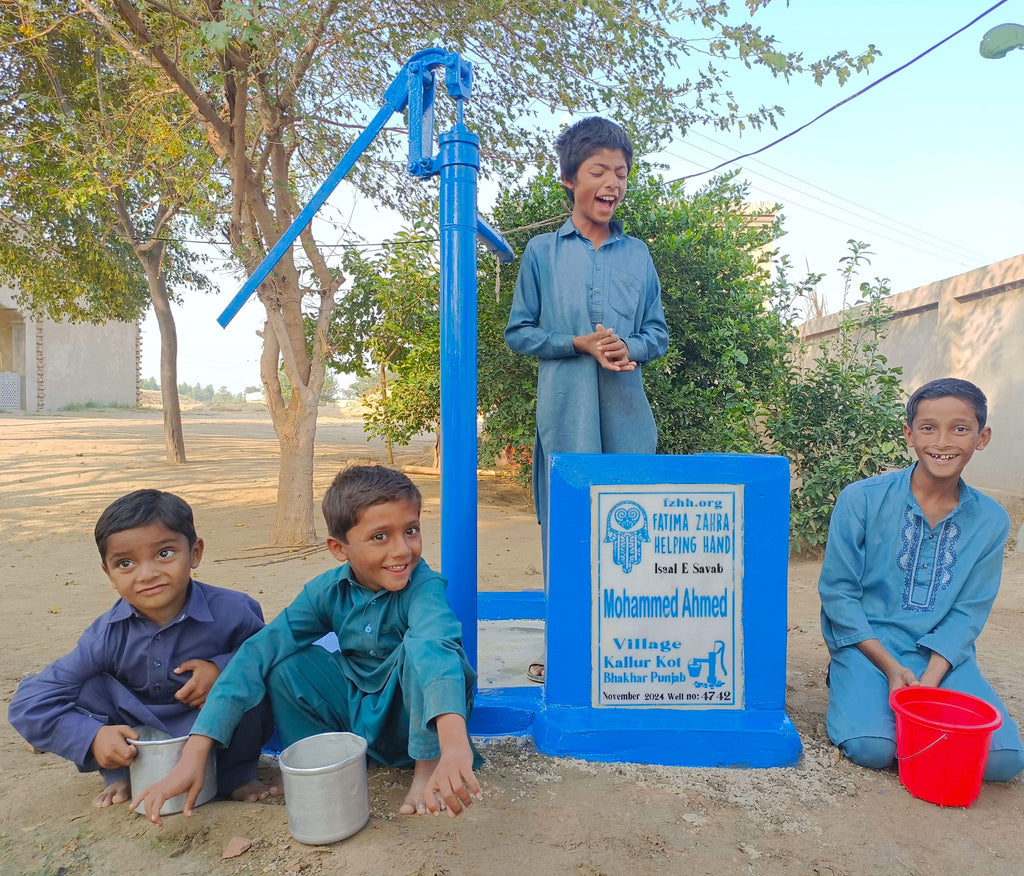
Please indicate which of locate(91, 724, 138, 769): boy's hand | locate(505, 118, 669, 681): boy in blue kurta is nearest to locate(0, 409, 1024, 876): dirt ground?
locate(91, 724, 138, 769): boy's hand

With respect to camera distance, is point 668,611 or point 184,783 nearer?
point 184,783

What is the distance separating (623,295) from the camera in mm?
2625

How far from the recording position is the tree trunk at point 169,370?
413 inches

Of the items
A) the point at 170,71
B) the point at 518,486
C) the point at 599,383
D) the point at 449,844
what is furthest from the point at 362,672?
the point at 518,486

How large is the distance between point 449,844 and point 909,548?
5.42 ft

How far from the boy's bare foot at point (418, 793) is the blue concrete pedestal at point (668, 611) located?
45 cm

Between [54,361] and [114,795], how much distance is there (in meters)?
21.6

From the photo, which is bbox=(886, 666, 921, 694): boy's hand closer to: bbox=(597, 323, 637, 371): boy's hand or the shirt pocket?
bbox=(597, 323, 637, 371): boy's hand

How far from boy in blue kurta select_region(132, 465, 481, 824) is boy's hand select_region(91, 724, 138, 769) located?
0.20m

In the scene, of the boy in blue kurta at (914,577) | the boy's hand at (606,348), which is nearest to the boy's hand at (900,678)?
the boy in blue kurta at (914,577)

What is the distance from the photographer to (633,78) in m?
5.75

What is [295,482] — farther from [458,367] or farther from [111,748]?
[111,748]

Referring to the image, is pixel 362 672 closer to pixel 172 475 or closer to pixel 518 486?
pixel 518 486

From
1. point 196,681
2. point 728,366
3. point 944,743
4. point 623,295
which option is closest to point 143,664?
point 196,681
